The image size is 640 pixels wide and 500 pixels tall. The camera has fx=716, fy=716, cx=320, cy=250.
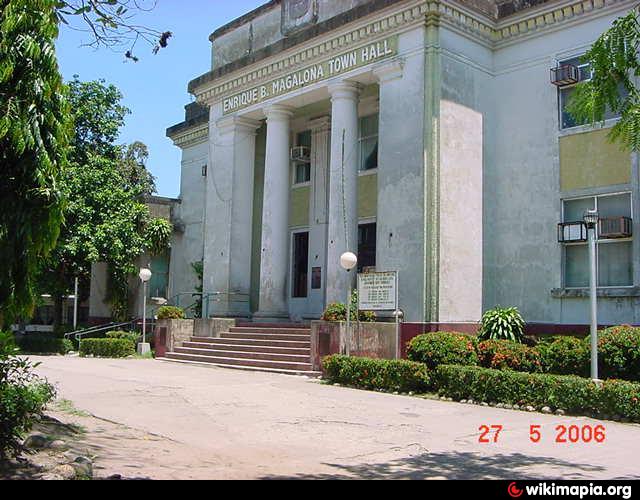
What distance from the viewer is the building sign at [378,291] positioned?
16.7m

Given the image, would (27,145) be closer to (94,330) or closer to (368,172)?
(368,172)

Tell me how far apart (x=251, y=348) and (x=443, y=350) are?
730cm

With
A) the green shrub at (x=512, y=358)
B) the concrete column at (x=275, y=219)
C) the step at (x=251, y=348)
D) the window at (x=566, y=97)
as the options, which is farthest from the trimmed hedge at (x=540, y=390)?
the concrete column at (x=275, y=219)

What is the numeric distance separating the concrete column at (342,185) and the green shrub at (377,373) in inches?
152

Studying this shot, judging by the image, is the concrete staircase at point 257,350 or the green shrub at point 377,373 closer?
the green shrub at point 377,373

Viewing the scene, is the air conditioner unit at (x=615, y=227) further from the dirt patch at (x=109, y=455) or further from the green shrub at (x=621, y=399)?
the dirt patch at (x=109, y=455)

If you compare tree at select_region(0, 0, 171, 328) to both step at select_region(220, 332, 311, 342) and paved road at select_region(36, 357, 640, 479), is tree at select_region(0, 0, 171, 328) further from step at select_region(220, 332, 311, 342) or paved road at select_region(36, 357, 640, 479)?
step at select_region(220, 332, 311, 342)

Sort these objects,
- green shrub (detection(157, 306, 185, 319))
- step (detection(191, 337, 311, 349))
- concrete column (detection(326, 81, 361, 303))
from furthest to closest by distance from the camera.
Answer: green shrub (detection(157, 306, 185, 319))
concrete column (detection(326, 81, 361, 303))
step (detection(191, 337, 311, 349))

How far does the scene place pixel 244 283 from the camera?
24.1m

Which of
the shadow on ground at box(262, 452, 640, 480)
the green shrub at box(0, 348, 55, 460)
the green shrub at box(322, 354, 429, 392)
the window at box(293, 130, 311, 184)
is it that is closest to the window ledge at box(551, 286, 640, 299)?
the green shrub at box(322, 354, 429, 392)

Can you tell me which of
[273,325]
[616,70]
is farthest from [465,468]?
[273,325]

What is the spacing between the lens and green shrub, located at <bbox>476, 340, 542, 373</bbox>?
46.1ft

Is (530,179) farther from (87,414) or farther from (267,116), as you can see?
(87,414)
